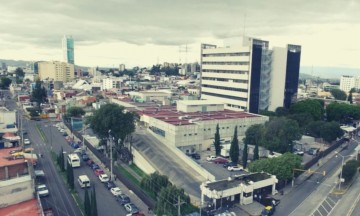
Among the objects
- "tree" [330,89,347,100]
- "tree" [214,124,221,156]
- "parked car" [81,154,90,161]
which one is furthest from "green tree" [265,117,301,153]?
"tree" [330,89,347,100]

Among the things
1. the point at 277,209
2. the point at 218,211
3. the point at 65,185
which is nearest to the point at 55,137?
the point at 65,185

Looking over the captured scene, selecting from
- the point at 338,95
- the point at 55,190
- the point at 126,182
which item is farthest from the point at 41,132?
the point at 338,95

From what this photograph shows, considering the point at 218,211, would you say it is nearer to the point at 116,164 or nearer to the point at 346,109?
the point at 116,164

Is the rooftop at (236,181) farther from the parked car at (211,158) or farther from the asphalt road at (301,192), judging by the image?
the parked car at (211,158)

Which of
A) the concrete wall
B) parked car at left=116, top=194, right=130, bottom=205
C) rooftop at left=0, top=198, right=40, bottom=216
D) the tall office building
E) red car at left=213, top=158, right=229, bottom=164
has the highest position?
the tall office building

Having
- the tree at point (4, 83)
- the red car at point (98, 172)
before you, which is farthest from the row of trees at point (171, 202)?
the tree at point (4, 83)

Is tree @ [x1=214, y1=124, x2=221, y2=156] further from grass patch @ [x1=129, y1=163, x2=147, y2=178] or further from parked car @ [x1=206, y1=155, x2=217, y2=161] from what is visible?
grass patch @ [x1=129, y1=163, x2=147, y2=178]
